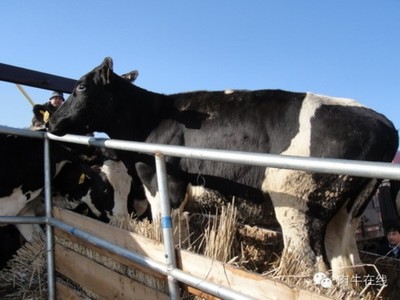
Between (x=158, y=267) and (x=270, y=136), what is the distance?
A: 177 cm

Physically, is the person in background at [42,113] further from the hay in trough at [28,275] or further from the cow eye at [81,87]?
the hay in trough at [28,275]

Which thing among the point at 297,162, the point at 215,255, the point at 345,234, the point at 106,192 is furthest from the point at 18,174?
the point at 297,162

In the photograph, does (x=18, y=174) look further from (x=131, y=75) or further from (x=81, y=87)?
(x=131, y=75)

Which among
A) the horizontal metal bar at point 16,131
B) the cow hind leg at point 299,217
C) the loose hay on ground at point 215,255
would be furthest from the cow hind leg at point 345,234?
the horizontal metal bar at point 16,131

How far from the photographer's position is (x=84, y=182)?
5875 mm

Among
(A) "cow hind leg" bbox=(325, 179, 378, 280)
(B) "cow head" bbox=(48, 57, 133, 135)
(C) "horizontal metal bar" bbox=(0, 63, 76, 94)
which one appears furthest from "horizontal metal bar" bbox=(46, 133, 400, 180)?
(C) "horizontal metal bar" bbox=(0, 63, 76, 94)

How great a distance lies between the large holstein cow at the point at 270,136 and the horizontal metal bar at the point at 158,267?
3.44 feet

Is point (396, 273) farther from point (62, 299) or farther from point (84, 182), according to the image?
point (84, 182)

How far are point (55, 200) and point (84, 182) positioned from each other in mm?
443

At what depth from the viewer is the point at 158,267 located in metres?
2.45

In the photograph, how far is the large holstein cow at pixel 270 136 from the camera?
3.42 metres

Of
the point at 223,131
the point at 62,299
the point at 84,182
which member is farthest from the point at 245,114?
the point at 84,182

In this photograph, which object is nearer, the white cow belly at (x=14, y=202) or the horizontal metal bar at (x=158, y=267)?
the horizontal metal bar at (x=158, y=267)

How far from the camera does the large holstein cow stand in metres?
3.42
